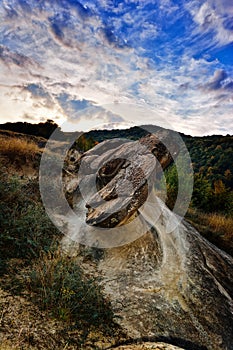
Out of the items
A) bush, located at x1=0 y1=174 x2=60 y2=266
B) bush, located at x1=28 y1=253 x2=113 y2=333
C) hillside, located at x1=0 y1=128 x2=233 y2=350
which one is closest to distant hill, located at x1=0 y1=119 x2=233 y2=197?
bush, located at x1=0 y1=174 x2=60 y2=266

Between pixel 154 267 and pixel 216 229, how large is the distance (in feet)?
17.6

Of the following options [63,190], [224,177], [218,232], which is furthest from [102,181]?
[224,177]

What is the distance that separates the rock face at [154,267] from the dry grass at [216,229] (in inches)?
80.6

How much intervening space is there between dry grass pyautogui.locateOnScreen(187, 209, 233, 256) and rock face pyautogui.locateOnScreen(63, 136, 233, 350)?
2.05 m

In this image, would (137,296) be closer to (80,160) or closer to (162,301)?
(162,301)

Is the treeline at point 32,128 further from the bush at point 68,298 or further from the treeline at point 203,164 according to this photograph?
the bush at point 68,298

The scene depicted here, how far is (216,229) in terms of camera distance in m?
9.28

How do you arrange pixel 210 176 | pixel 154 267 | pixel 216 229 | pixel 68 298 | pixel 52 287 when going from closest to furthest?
pixel 68 298, pixel 52 287, pixel 154 267, pixel 216 229, pixel 210 176

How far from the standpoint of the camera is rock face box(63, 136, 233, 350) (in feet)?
12.1

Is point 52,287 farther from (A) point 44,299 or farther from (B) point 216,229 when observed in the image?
(B) point 216,229

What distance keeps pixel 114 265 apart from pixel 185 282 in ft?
4.36

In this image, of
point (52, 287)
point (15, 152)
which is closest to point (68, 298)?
point (52, 287)

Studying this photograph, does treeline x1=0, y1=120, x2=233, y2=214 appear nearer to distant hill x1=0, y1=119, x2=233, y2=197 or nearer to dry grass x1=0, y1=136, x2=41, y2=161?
distant hill x1=0, y1=119, x2=233, y2=197

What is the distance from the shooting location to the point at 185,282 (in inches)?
180
